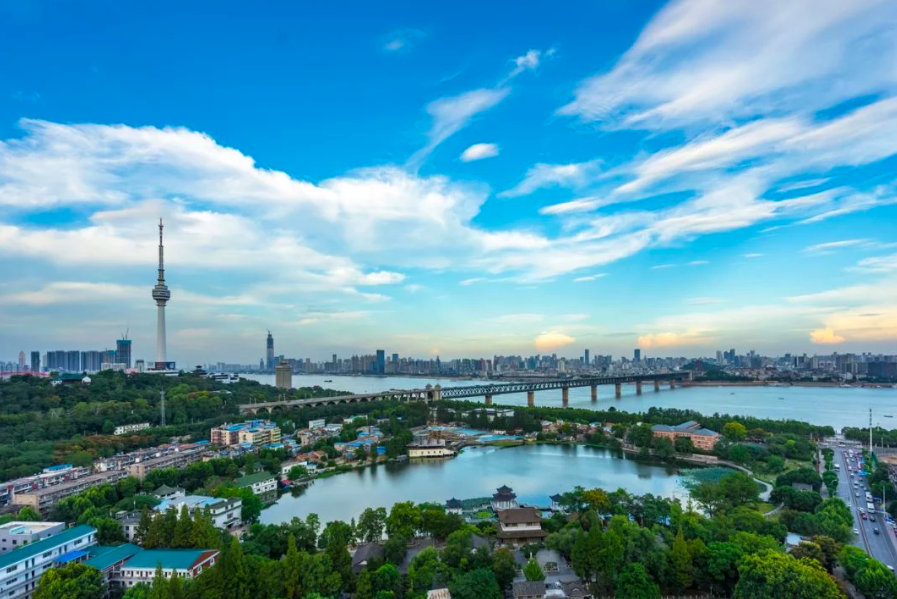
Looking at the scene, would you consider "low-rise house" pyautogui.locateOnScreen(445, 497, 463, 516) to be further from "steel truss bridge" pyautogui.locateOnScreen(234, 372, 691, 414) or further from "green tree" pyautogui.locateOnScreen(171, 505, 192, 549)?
"steel truss bridge" pyautogui.locateOnScreen(234, 372, 691, 414)

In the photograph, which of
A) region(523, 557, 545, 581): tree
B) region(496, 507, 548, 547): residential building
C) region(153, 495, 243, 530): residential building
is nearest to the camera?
region(523, 557, 545, 581): tree

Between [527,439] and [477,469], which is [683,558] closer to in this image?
[477,469]

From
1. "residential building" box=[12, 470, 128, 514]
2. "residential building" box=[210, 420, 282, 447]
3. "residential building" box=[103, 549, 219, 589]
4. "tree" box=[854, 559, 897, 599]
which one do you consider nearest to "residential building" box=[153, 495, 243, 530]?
"residential building" box=[103, 549, 219, 589]

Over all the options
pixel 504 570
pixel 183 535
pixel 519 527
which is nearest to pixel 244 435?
pixel 183 535

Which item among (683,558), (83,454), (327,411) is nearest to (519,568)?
(683,558)

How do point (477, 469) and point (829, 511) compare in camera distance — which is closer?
point (829, 511)

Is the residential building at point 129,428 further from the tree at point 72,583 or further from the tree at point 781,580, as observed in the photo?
the tree at point 781,580
